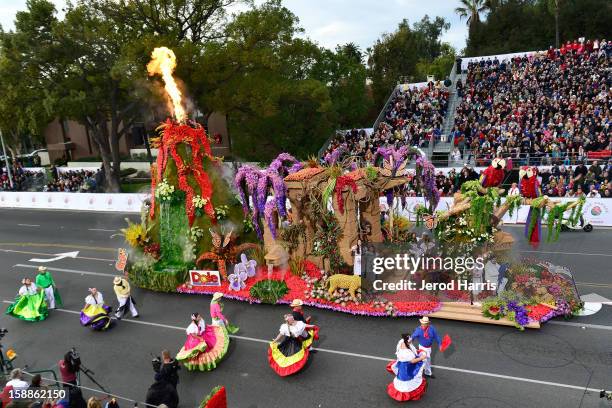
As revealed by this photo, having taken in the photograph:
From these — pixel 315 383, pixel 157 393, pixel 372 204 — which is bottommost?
pixel 315 383

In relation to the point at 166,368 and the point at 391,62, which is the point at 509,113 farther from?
the point at 166,368

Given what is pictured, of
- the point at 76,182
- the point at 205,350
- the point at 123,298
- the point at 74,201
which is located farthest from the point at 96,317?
the point at 76,182

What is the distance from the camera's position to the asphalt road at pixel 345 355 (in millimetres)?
10055

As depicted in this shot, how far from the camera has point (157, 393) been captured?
9.20 metres

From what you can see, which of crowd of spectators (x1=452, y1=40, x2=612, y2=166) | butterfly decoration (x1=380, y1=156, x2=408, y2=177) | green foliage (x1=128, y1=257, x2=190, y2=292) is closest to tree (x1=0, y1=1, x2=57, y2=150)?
green foliage (x1=128, y1=257, x2=190, y2=292)

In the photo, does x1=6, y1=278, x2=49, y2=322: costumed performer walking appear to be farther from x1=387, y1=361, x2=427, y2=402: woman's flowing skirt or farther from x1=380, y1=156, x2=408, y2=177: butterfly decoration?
x1=380, y1=156, x2=408, y2=177: butterfly decoration

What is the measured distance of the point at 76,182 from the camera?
3691 cm

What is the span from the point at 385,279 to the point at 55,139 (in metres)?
53.1

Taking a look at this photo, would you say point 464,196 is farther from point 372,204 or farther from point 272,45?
point 272,45

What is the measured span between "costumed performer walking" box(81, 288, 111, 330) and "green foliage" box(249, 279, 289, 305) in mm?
4209

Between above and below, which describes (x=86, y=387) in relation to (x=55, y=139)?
below

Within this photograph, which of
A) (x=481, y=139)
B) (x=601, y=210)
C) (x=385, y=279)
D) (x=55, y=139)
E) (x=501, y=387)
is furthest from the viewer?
(x=55, y=139)

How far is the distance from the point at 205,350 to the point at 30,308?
23.6 ft

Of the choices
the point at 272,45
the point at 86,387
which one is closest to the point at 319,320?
the point at 86,387
